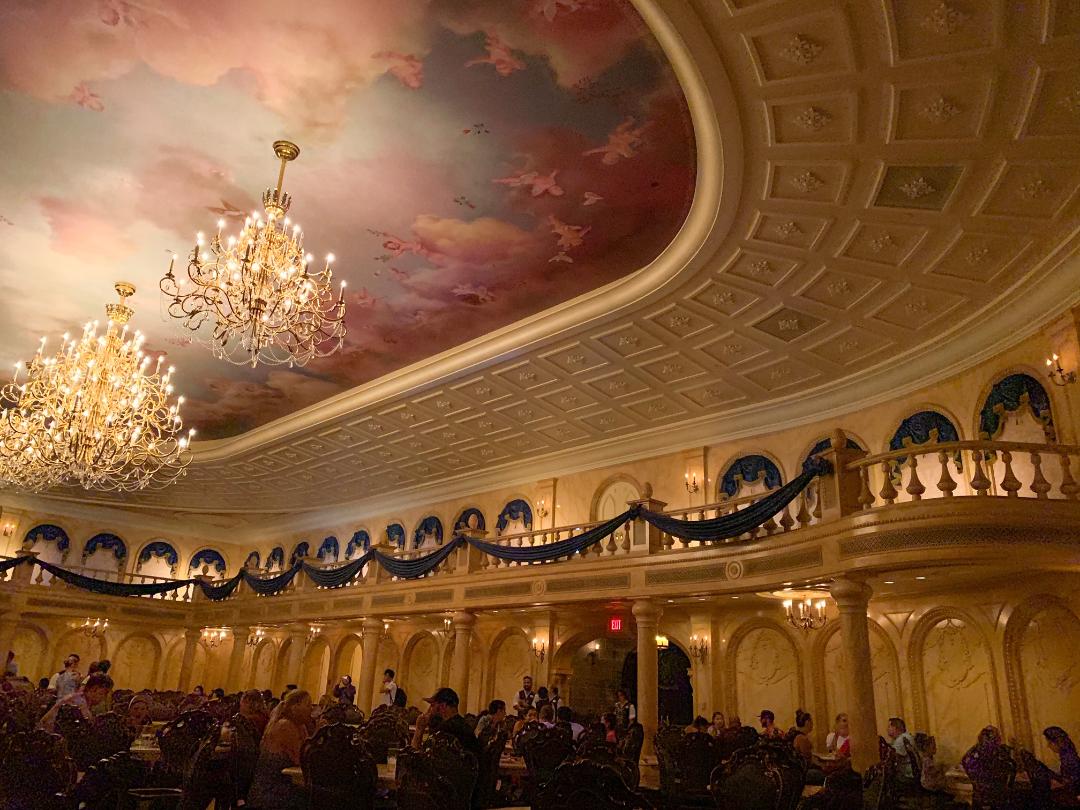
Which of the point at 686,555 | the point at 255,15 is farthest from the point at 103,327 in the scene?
the point at 686,555

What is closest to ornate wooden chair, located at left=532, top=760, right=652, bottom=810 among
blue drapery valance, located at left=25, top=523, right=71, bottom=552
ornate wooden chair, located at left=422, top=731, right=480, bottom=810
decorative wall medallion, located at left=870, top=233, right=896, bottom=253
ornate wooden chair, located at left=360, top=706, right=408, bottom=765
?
ornate wooden chair, located at left=422, top=731, right=480, bottom=810

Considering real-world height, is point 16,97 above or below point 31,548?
above

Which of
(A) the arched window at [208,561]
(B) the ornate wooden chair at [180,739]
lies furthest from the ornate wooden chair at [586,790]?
(A) the arched window at [208,561]

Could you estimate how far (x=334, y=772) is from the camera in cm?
503

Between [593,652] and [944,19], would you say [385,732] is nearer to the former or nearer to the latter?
[944,19]

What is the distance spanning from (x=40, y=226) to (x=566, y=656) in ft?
41.1

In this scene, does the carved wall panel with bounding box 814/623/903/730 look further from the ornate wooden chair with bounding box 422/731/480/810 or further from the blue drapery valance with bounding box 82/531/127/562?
the blue drapery valance with bounding box 82/531/127/562

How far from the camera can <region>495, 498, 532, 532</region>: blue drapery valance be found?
18.2 metres

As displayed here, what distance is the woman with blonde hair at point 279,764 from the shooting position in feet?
18.2

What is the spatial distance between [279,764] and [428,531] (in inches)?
596

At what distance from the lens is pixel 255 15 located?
7.77 m

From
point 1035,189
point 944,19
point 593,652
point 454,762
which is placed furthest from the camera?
point 593,652

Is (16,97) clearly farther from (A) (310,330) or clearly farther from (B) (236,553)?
(B) (236,553)

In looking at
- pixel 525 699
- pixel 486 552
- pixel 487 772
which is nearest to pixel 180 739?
pixel 487 772
